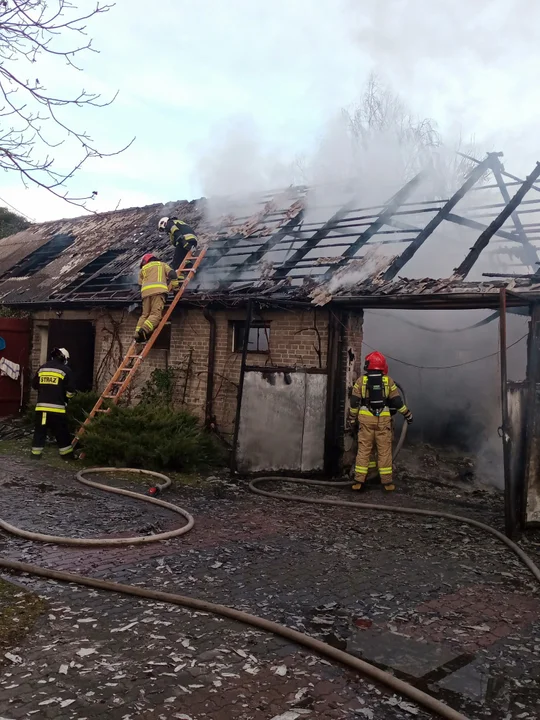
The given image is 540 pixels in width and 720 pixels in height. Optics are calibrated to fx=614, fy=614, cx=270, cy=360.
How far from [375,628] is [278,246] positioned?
792cm

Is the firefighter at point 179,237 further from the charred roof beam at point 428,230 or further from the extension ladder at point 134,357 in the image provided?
the charred roof beam at point 428,230

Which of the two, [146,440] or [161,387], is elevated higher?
[161,387]

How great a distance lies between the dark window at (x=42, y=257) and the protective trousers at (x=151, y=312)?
648 centimetres

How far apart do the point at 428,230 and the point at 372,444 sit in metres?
3.43

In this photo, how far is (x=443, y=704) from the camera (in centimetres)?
309

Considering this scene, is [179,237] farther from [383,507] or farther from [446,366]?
[383,507]

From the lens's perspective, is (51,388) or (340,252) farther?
(340,252)

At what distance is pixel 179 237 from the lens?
10.9 meters

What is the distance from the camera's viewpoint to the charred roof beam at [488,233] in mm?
8250

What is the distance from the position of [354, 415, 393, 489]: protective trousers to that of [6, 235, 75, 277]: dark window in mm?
10366

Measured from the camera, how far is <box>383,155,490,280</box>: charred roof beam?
894 cm

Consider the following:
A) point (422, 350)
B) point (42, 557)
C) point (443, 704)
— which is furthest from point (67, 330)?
point (443, 704)

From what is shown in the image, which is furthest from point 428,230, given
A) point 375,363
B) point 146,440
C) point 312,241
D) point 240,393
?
point 146,440

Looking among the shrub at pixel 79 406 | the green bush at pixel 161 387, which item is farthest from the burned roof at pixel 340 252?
the shrub at pixel 79 406
